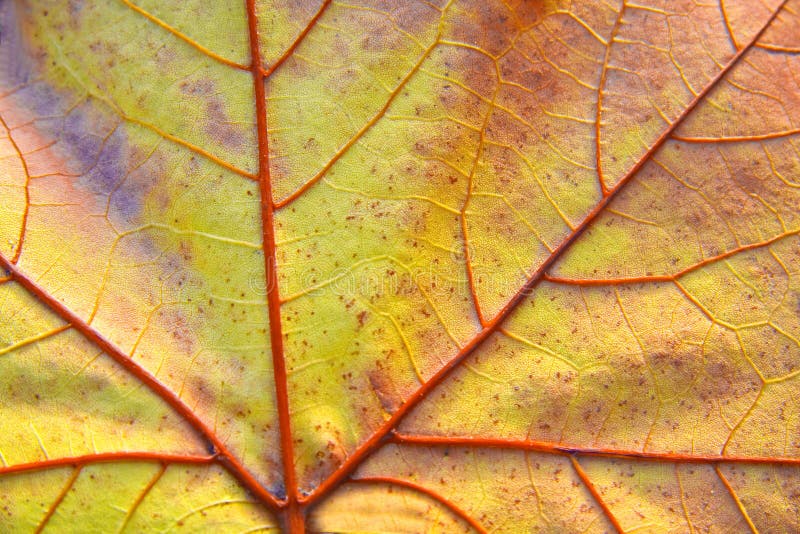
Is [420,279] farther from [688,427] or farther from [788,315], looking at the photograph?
[788,315]

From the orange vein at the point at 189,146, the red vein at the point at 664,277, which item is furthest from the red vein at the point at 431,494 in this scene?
the orange vein at the point at 189,146

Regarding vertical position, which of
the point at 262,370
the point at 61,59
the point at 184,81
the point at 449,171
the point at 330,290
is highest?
the point at 61,59

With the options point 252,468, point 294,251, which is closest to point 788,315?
point 294,251

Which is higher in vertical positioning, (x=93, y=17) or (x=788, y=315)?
(x=93, y=17)

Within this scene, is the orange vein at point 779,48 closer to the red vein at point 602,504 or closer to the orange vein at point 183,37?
the red vein at point 602,504

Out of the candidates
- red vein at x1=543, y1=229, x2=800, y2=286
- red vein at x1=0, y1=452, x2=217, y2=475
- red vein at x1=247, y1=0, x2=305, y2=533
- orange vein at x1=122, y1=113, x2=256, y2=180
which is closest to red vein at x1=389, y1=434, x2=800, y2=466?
red vein at x1=247, y1=0, x2=305, y2=533

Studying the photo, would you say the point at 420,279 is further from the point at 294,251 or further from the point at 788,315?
the point at 788,315

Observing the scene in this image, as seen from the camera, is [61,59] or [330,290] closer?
[330,290]
